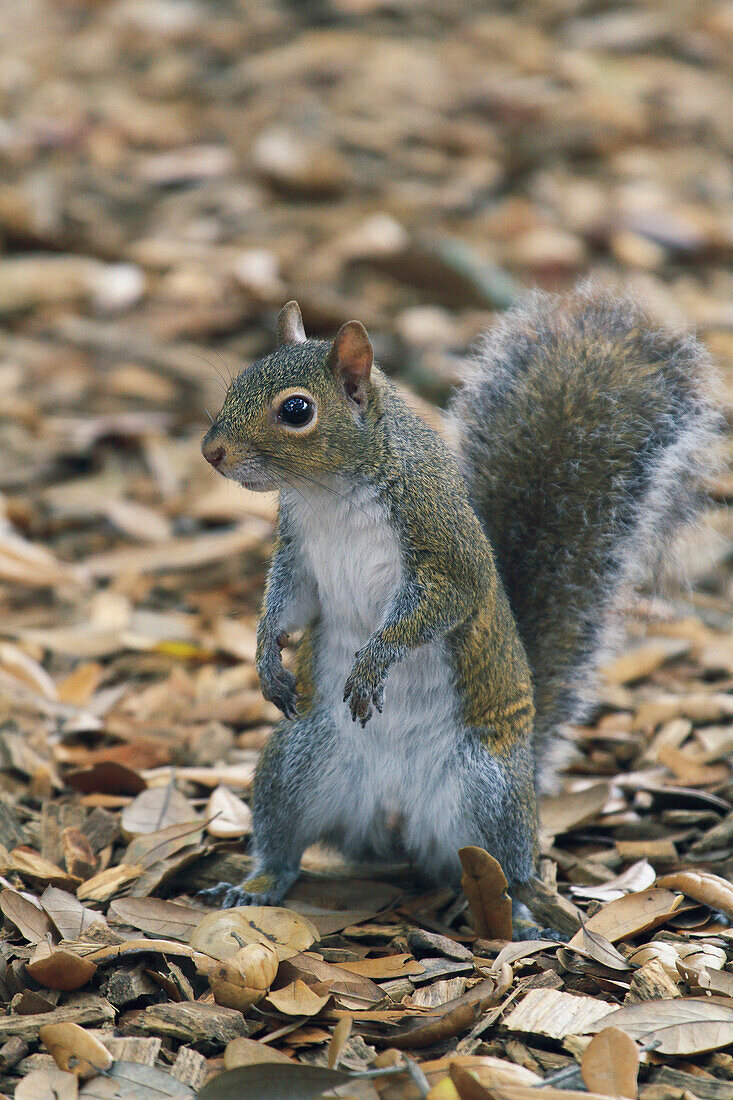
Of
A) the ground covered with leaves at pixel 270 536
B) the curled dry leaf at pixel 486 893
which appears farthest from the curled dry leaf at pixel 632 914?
the curled dry leaf at pixel 486 893

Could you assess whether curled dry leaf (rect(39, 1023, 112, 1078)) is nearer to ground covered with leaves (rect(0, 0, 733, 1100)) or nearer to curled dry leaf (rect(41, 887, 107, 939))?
ground covered with leaves (rect(0, 0, 733, 1100))

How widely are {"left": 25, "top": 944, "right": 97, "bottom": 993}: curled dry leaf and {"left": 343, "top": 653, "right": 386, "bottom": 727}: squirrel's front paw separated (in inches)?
24.9

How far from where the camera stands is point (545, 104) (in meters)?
5.96

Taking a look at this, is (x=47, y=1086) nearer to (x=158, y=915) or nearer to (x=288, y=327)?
(x=158, y=915)

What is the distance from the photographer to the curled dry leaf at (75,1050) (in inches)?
70.9

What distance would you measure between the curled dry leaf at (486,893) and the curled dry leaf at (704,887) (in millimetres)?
347

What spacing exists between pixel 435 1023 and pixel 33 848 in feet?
3.31

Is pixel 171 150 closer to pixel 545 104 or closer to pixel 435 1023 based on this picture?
pixel 545 104

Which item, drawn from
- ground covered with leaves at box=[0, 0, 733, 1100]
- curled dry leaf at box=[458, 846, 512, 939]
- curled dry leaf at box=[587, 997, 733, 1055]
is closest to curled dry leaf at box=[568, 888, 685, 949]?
ground covered with leaves at box=[0, 0, 733, 1100]

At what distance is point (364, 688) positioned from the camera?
216cm

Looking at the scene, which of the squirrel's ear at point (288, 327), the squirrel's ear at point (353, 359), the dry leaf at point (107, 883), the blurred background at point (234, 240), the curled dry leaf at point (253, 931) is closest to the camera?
the curled dry leaf at point (253, 931)

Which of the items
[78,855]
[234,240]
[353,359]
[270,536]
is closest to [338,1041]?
[78,855]

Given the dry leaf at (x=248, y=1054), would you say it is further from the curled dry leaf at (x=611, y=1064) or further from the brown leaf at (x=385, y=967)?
the curled dry leaf at (x=611, y=1064)

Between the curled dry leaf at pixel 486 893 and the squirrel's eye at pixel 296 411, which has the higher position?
the squirrel's eye at pixel 296 411
